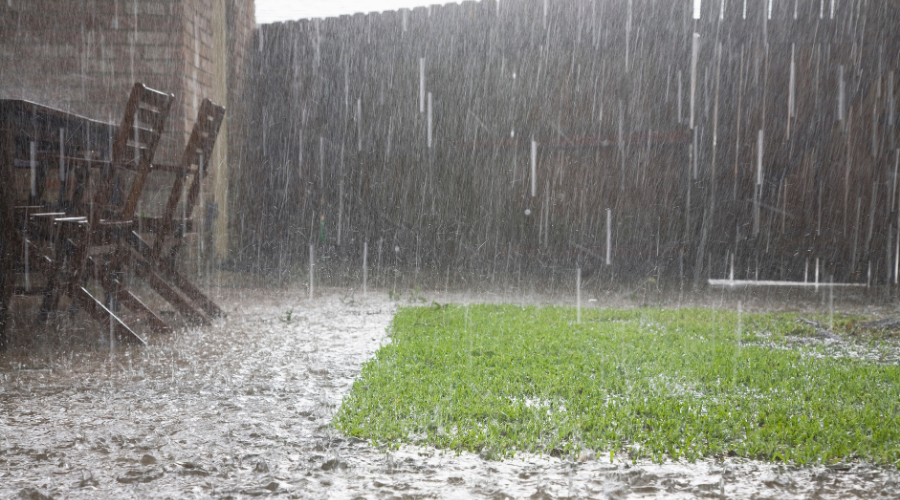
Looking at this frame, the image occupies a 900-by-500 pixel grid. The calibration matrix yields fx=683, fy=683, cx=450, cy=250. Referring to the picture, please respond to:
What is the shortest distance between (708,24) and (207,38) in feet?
18.5

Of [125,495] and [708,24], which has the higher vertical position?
[708,24]

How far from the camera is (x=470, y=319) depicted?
4770 millimetres

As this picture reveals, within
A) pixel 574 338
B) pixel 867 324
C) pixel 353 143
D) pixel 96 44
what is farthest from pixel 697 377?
pixel 353 143

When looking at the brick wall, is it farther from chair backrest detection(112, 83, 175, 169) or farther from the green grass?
the green grass

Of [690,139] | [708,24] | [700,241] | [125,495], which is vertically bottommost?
[125,495]

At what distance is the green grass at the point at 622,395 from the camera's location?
228 cm

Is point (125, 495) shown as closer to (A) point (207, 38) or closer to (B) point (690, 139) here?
(A) point (207, 38)

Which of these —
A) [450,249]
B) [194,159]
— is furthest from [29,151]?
[450,249]

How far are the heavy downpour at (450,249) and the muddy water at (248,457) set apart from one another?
2cm

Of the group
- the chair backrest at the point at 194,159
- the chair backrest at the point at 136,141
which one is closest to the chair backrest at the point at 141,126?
the chair backrest at the point at 136,141

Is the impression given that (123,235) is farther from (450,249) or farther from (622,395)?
(450,249)

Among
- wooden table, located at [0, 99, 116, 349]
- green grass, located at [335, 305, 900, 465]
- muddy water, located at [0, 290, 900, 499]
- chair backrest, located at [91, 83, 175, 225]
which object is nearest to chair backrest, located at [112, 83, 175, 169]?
chair backrest, located at [91, 83, 175, 225]

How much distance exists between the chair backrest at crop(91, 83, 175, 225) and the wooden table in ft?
0.65

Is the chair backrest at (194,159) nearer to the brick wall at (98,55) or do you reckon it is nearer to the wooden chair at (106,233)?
the wooden chair at (106,233)
